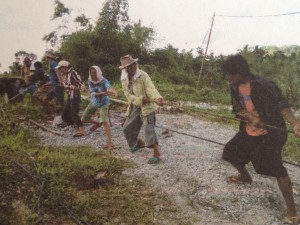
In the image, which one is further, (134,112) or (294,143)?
(294,143)

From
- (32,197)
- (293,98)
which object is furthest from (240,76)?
(293,98)

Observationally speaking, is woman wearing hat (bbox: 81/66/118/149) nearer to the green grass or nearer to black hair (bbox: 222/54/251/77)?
the green grass

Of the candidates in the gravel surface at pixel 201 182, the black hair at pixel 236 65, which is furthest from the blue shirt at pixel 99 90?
the black hair at pixel 236 65

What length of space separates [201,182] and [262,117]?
1.56 meters

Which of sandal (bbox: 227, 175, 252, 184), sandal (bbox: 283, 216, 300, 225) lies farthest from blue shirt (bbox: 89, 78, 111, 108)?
sandal (bbox: 283, 216, 300, 225)

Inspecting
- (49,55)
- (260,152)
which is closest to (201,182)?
(260,152)

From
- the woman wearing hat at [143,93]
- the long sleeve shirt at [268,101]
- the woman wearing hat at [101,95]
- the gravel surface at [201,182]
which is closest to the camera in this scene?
the long sleeve shirt at [268,101]

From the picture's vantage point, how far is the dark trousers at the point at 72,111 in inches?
284

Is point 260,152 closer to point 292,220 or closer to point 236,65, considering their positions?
point 292,220

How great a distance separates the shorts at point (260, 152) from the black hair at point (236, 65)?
775 millimetres

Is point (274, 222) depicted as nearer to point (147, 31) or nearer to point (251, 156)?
point (251, 156)

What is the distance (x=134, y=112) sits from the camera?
575 centimetres

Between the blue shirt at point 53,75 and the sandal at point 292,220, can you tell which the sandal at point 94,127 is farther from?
the sandal at point 292,220

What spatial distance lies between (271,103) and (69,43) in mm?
17023
